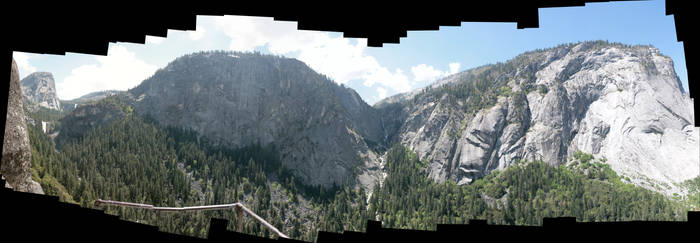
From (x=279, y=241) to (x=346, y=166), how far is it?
184 meters

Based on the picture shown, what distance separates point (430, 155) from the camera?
19275 cm

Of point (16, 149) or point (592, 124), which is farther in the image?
point (592, 124)

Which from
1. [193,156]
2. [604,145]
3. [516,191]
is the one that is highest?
[604,145]

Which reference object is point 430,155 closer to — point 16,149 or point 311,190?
point 311,190

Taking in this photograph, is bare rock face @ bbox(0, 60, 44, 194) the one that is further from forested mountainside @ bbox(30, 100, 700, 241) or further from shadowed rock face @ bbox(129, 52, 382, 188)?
shadowed rock face @ bbox(129, 52, 382, 188)

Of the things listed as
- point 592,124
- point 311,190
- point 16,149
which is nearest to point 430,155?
point 311,190

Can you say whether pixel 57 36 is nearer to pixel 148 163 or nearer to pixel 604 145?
pixel 148 163

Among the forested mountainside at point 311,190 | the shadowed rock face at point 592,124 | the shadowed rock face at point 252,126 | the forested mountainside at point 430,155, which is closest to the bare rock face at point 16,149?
the forested mountainside at point 430,155

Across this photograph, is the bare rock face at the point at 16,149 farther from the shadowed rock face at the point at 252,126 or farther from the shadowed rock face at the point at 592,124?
the shadowed rock face at the point at 592,124

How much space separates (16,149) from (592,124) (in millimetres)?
204165

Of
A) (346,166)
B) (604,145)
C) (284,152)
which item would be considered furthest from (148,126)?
(604,145)

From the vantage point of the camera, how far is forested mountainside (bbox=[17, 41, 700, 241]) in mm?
138250

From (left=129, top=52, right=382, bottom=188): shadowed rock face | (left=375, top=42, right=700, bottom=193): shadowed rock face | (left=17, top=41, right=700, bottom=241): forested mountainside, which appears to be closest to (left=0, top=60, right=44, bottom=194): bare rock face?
(left=17, top=41, right=700, bottom=241): forested mountainside

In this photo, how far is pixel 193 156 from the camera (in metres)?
160
